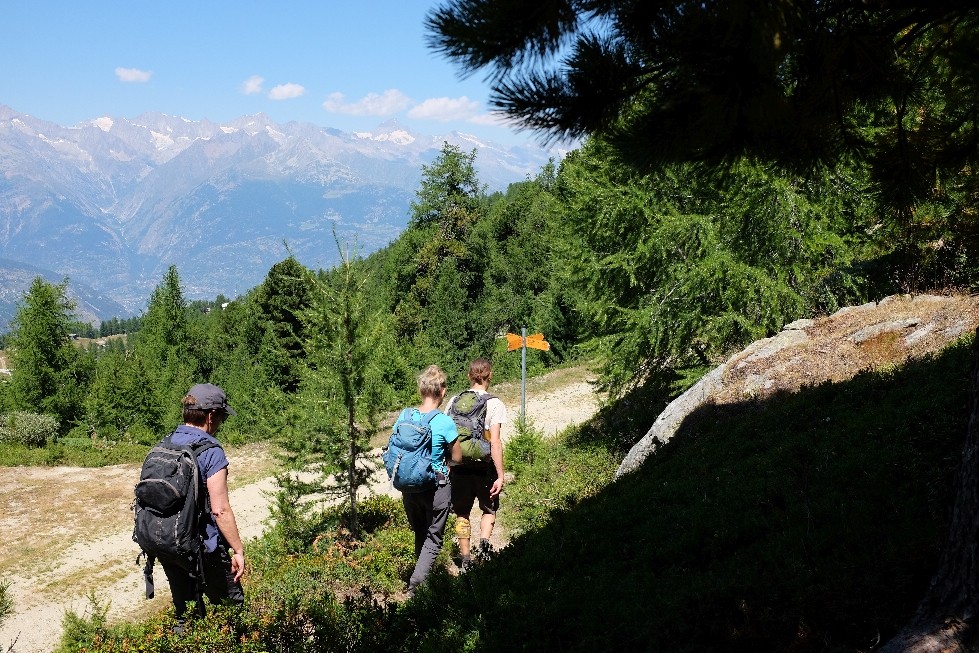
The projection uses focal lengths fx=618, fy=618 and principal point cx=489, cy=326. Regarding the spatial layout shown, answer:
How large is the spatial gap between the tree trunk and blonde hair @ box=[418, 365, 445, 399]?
361 cm

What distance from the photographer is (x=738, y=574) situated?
455 centimetres

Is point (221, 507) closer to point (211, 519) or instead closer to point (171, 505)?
point (211, 519)

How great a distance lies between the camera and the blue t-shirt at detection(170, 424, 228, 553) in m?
4.35

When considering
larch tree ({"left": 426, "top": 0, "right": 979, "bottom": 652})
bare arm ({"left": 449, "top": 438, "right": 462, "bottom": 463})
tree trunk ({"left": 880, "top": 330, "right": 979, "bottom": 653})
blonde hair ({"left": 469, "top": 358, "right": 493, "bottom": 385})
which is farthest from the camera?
blonde hair ({"left": 469, "top": 358, "right": 493, "bottom": 385})

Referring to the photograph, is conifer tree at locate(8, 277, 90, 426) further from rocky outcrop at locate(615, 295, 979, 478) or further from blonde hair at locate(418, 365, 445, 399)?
blonde hair at locate(418, 365, 445, 399)

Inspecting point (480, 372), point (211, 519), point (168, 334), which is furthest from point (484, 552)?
point (168, 334)

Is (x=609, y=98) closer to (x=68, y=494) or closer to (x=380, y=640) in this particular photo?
(x=380, y=640)

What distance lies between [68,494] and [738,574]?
19.8m

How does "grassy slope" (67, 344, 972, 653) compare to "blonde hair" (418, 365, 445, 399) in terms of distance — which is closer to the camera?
"grassy slope" (67, 344, 972, 653)

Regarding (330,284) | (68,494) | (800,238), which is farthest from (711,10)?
(68,494)

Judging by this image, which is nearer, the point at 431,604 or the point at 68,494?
the point at 431,604

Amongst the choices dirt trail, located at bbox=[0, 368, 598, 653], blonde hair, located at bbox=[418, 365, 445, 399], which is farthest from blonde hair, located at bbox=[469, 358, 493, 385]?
dirt trail, located at bbox=[0, 368, 598, 653]

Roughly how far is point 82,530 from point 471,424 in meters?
14.4

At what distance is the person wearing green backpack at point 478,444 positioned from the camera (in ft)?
19.1
